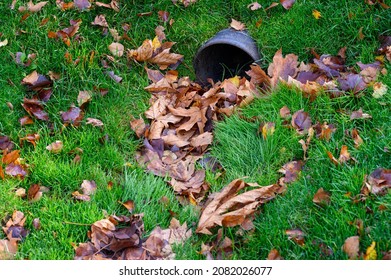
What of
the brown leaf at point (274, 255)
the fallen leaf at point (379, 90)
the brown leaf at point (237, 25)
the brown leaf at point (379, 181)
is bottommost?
the brown leaf at point (274, 255)

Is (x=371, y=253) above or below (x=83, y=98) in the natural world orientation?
above

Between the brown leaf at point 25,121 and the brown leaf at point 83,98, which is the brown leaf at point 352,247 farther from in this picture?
the brown leaf at point 25,121

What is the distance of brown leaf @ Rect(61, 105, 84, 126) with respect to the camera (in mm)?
4461

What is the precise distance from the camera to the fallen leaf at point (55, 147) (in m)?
4.23

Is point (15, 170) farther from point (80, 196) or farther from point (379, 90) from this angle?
point (379, 90)

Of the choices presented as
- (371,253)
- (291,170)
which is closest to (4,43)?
(291,170)

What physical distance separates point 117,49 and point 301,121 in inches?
68.4

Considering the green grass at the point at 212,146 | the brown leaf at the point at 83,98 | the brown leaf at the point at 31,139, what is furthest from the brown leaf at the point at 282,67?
the brown leaf at the point at 31,139

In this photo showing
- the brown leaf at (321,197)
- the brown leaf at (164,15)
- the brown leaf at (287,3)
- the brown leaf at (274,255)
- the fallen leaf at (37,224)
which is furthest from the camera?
the brown leaf at (164,15)

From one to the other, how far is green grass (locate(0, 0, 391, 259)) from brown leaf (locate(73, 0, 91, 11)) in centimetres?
6

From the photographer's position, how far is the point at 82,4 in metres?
5.21

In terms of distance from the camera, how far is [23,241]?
3.63 m

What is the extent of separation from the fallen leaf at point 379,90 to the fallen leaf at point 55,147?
216 centimetres

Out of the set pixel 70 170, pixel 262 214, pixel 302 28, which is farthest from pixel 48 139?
pixel 302 28
